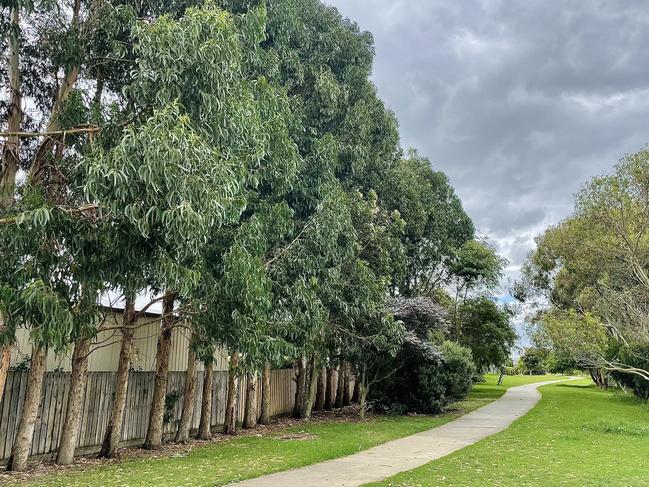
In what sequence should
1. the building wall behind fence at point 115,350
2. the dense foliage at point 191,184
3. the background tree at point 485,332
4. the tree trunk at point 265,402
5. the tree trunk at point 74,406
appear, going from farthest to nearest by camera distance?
the background tree at point 485,332
the tree trunk at point 265,402
the building wall behind fence at point 115,350
the tree trunk at point 74,406
the dense foliage at point 191,184

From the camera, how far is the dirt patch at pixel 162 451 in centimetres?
832

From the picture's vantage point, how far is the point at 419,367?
1839 cm

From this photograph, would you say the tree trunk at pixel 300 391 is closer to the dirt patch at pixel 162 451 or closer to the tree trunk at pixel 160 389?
the dirt patch at pixel 162 451

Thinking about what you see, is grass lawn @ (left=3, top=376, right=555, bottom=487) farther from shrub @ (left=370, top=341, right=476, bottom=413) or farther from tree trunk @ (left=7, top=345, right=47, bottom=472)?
shrub @ (left=370, top=341, right=476, bottom=413)

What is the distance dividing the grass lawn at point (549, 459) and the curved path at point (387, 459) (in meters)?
0.40

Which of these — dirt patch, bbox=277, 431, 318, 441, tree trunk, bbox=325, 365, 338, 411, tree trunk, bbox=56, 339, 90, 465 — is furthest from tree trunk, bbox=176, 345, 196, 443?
tree trunk, bbox=325, 365, 338, 411

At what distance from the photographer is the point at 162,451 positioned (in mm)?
11102

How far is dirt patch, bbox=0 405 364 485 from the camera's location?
27.3 ft

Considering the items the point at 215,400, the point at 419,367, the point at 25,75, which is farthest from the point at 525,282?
the point at 25,75

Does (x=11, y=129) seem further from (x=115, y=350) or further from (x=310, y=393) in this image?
(x=310, y=393)

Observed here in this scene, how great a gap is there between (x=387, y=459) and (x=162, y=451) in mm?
4642

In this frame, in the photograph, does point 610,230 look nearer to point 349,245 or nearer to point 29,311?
point 349,245

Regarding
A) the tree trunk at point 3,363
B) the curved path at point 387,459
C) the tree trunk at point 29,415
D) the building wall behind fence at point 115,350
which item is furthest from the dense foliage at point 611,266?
the tree trunk at point 3,363

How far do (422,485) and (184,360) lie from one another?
8579mm
